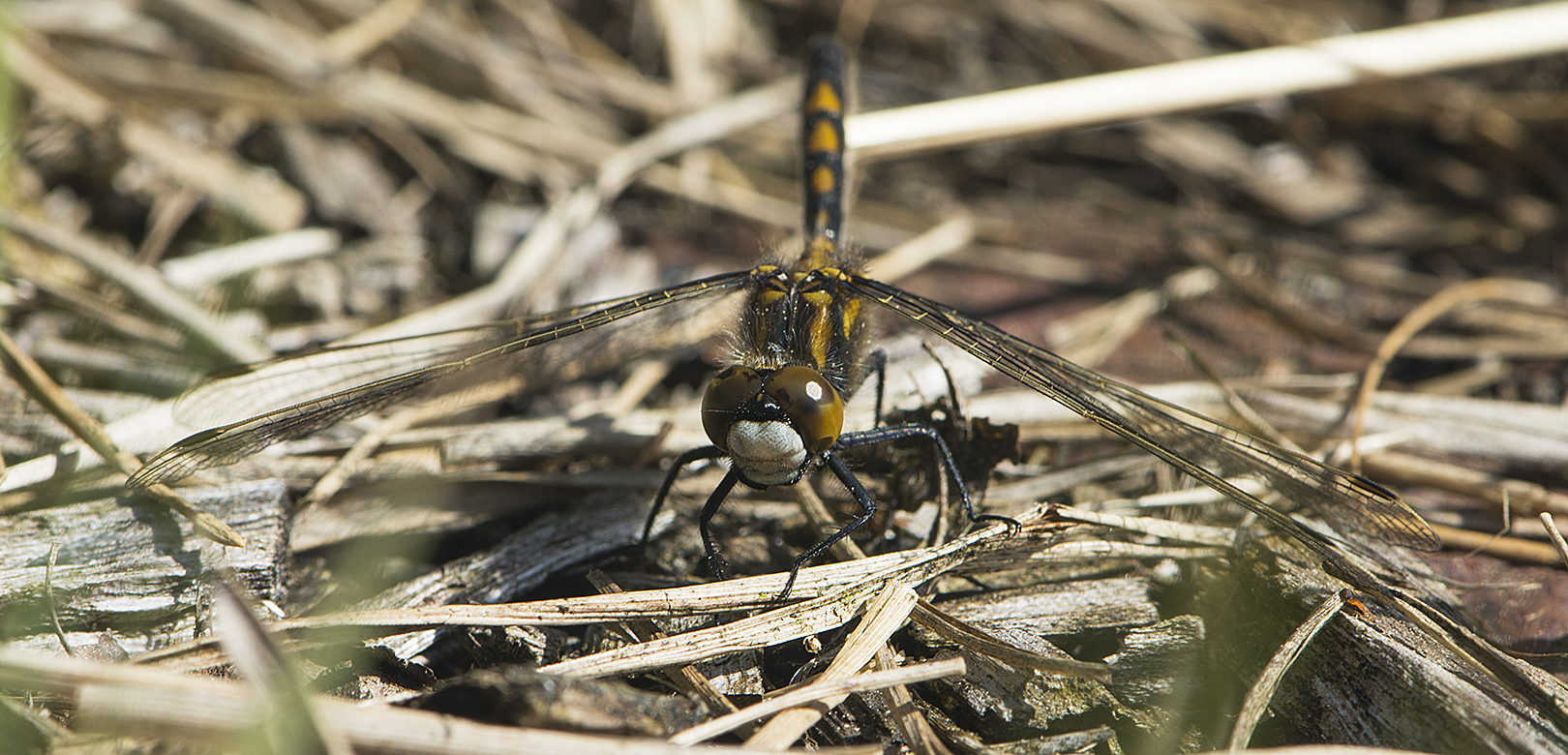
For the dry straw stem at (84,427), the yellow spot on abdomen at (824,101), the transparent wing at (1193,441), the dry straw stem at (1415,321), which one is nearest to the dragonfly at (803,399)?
the transparent wing at (1193,441)

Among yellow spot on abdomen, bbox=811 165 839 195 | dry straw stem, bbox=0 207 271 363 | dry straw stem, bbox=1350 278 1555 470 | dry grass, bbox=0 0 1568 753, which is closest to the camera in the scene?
dry grass, bbox=0 0 1568 753

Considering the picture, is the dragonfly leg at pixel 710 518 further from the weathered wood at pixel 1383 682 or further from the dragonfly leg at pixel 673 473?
the weathered wood at pixel 1383 682

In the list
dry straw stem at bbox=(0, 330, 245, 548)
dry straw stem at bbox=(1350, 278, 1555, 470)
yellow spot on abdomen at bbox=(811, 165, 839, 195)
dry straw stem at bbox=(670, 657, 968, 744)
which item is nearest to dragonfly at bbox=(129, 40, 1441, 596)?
dry straw stem at bbox=(0, 330, 245, 548)

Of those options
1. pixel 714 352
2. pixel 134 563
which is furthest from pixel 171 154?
pixel 714 352

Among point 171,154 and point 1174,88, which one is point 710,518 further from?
point 171,154

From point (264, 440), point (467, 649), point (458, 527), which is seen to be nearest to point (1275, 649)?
point (467, 649)

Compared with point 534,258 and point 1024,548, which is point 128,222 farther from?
point 1024,548

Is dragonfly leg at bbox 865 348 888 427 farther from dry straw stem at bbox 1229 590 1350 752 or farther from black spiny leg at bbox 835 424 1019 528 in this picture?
dry straw stem at bbox 1229 590 1350 752

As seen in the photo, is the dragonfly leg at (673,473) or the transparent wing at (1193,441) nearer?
the transparent wing at (1193,441)
